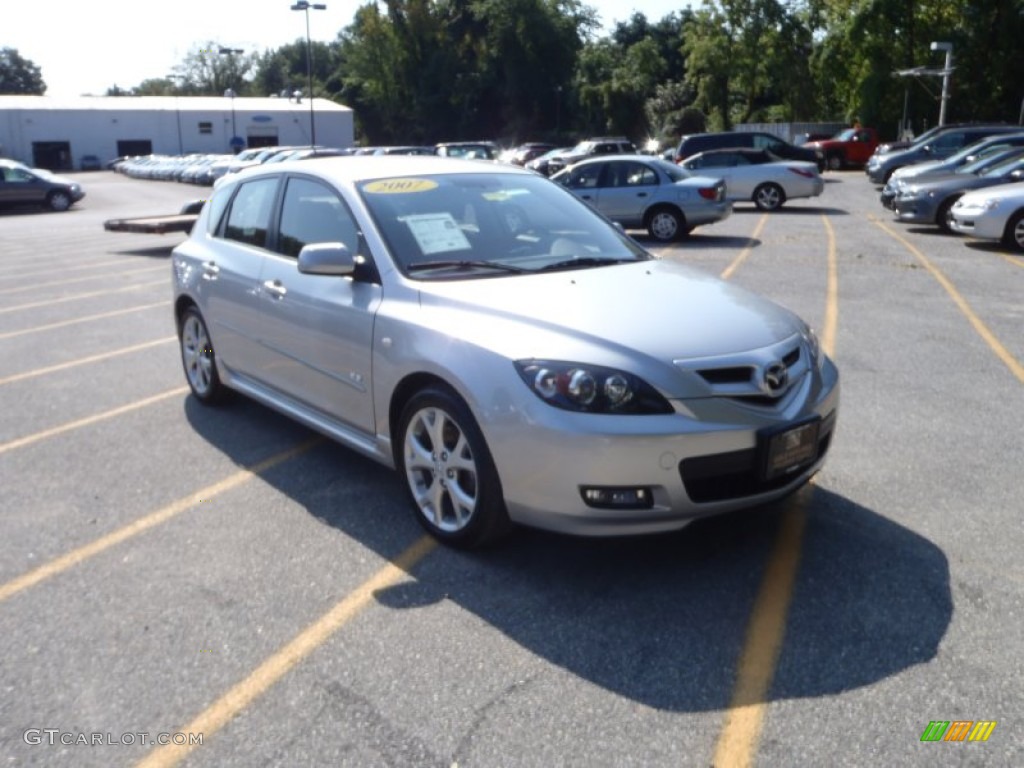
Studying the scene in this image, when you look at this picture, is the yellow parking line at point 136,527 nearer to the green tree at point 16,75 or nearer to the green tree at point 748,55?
the green tree at point 748,55

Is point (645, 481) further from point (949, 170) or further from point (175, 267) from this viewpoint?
point (949, 170)

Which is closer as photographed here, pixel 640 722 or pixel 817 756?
pixel 817 756

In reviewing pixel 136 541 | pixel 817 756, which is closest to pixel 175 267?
pixel 136 541

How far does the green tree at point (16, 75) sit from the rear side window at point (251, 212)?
14119 centimetres

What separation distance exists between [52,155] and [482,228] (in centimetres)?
7430

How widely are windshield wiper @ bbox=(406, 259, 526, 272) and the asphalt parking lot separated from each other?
120cm

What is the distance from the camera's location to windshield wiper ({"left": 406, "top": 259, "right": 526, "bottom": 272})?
468 cm

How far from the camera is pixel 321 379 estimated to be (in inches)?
199

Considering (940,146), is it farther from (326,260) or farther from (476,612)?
(476,612)

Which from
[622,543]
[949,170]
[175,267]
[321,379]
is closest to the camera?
[622,543]

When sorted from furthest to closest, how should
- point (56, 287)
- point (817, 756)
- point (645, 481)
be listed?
point (56, 287) → point (645, 481) → point (817, 756)

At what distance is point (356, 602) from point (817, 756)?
184 centimetres

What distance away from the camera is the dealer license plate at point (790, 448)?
3.88 m

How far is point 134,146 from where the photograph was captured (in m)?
74.5
